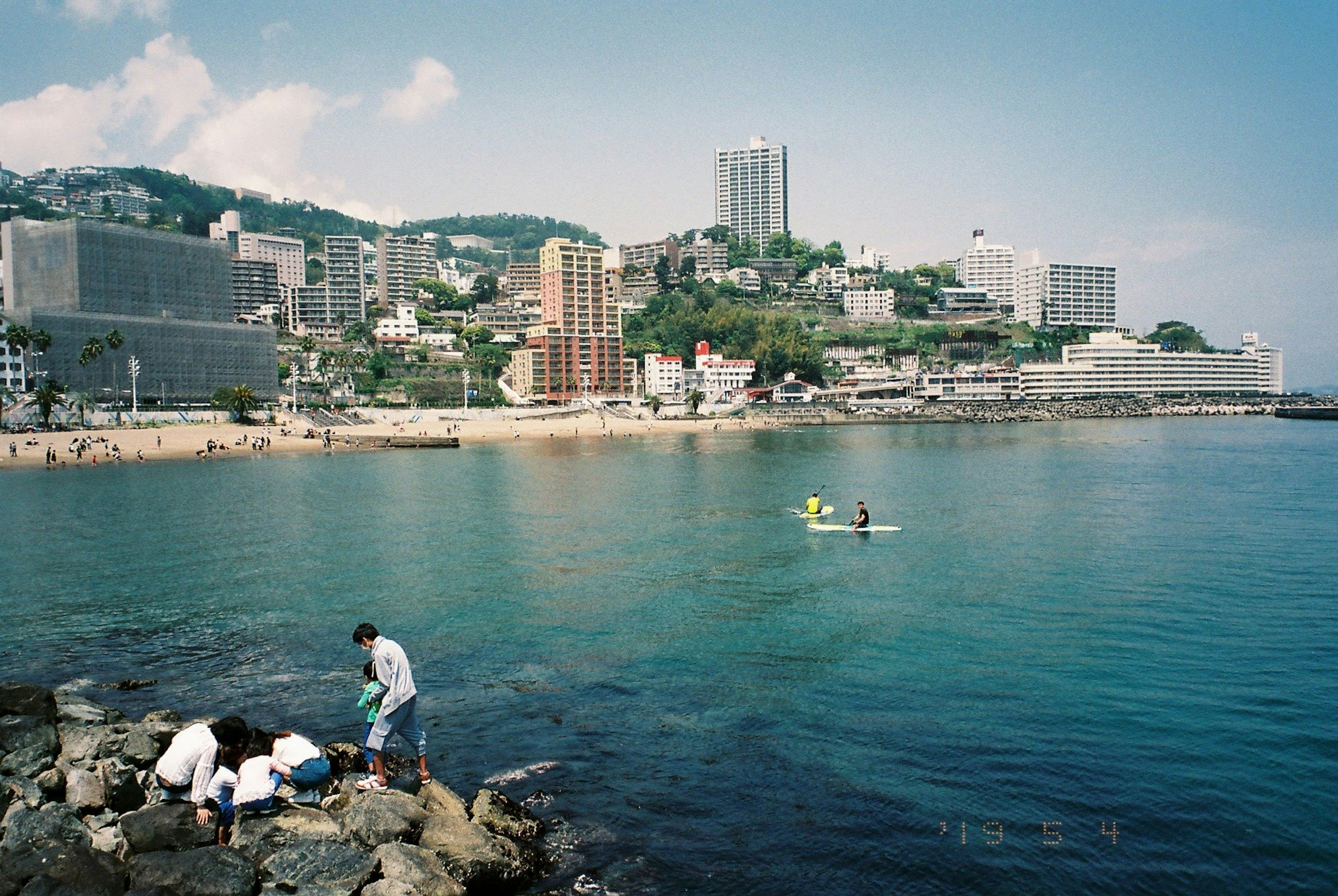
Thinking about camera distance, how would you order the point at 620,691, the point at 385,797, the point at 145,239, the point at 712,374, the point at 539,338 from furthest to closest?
the point at 712,374 → the point at 539,338 → the point at 145,239 → the point at 620,691 → the point at 385,797

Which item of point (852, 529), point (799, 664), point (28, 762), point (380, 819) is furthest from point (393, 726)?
point (852, 529)

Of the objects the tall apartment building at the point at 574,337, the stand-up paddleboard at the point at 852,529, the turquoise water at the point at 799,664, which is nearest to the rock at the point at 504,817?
the turquoise water at the point at 799,664

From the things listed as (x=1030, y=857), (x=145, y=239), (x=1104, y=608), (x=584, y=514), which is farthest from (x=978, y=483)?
(x=145, y=239)

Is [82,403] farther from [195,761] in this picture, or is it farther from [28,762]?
[195,761]

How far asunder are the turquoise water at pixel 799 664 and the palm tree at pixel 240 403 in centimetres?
6505

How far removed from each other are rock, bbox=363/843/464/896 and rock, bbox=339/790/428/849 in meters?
0.25

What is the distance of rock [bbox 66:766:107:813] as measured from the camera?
10.7 meters

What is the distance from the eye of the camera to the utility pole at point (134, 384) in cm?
10581

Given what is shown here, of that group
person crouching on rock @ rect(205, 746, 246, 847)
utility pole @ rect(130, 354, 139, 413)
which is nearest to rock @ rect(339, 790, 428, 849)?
person crouching on rock @ rect(205, 746, 246, 847)

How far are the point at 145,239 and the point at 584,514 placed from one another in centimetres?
11632

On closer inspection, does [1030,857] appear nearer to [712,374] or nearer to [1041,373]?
→ [712,374]

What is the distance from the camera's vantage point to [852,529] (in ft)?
125

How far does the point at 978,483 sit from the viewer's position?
189 ft

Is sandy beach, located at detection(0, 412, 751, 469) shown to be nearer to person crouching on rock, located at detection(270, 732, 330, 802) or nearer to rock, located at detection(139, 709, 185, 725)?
rock, located at detection(139, 709, 185, 725)
